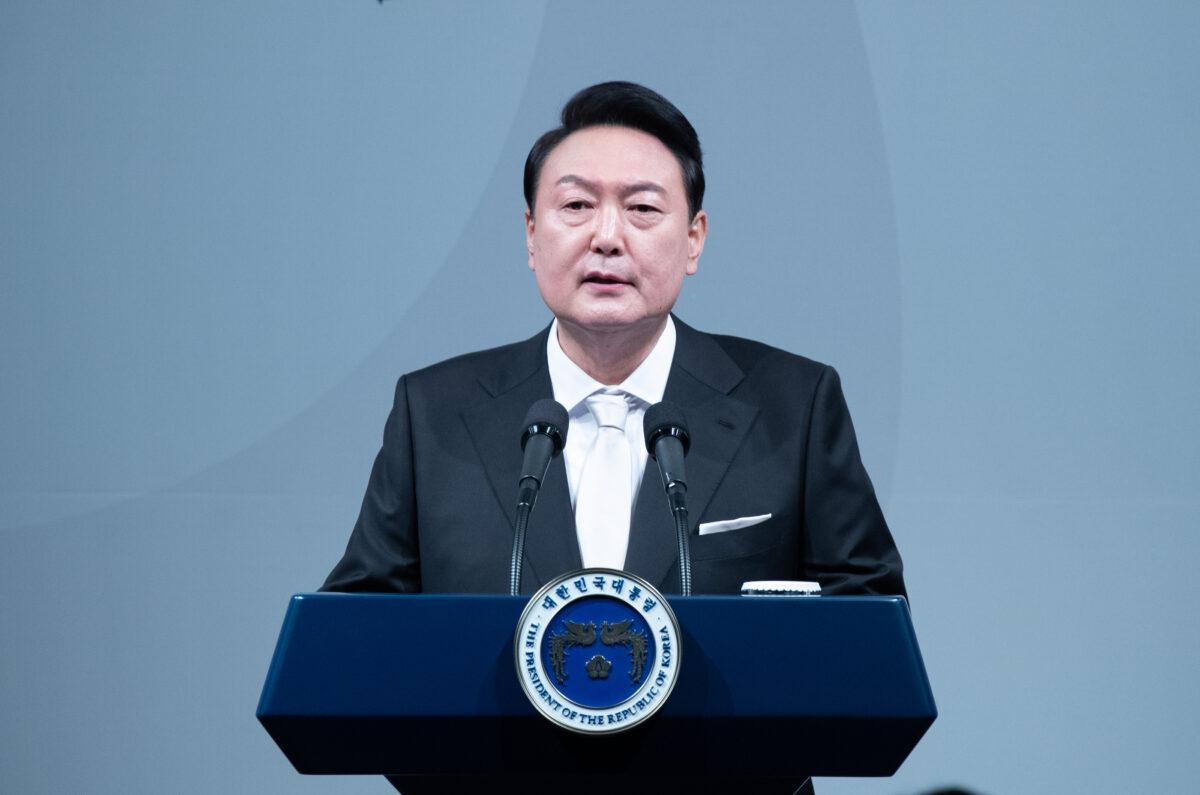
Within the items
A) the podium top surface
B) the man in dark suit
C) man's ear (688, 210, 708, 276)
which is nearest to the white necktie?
the man in dark suit

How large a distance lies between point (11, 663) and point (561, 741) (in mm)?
1758

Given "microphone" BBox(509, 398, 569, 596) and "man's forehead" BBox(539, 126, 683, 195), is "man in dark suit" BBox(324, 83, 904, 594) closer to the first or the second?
"man's forehead" BBox(539, 126, 683, 195)

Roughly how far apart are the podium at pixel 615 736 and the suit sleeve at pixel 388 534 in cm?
62

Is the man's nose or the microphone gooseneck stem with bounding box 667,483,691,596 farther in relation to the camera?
the man's nose

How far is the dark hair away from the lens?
1.90 metres

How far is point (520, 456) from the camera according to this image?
1.72m

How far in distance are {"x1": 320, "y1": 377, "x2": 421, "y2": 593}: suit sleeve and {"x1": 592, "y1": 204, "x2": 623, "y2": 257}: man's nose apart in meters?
0.37

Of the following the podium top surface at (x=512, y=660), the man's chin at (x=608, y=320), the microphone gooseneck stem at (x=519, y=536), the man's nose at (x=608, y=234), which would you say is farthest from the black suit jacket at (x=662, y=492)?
the podium top surface at (x=512, y=660)

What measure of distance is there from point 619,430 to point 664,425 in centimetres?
39

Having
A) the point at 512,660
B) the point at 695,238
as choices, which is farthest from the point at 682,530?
the point at 695,238

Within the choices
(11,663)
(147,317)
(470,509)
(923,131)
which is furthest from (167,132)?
(923,131)

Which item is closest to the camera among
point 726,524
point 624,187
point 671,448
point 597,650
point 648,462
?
point 597,650

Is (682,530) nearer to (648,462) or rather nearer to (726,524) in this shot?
(726,524)

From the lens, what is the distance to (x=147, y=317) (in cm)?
254
